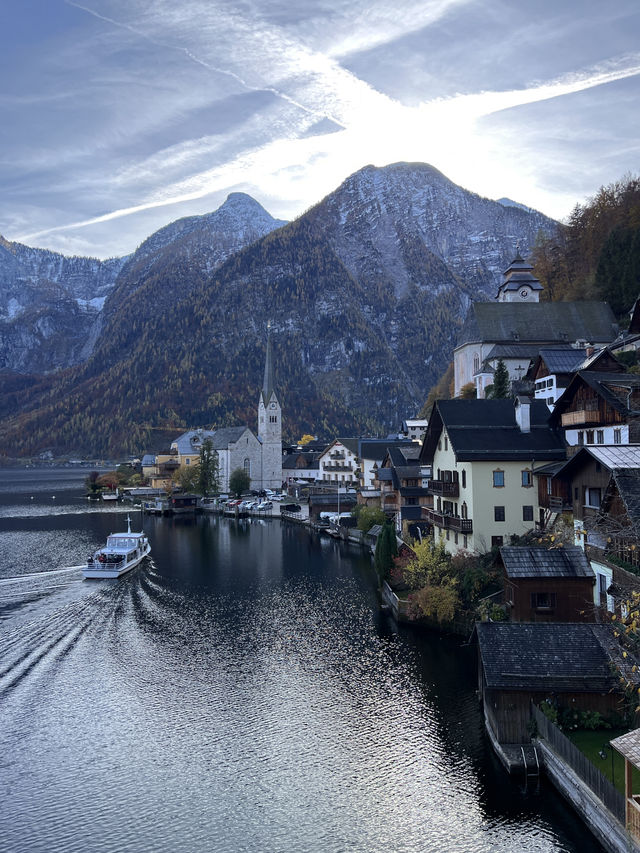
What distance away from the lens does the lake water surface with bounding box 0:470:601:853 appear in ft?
65.8

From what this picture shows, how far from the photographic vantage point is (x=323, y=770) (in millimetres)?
23438

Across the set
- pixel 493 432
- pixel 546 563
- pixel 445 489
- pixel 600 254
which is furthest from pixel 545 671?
pixel 600 254

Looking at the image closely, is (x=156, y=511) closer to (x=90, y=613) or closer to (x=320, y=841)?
(x=90, y=613)

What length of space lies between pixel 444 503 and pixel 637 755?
31.5 meters

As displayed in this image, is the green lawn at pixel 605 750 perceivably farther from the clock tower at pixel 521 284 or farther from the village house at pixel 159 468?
the village house at pixel 159 468

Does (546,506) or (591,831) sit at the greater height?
(546,506)

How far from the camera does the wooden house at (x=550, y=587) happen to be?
1134 inches

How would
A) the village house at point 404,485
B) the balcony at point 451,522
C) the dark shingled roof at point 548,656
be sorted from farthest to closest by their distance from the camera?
1. the village house at point 404,485
2. the balcony at point 451,522
3. the dark shingled roof at point 548,656

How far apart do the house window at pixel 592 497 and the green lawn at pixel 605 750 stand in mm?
11149

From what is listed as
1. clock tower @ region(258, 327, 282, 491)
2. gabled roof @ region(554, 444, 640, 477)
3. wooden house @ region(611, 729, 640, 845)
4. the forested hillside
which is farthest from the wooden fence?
clock tower @ region(258, 327, 282, 491)

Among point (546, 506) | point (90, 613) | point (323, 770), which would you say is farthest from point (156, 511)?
point (323, 770)

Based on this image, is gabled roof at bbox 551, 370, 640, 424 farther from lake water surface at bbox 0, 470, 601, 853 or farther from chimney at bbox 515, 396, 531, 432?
lake water surface at bbox 0, 470, 601, 853

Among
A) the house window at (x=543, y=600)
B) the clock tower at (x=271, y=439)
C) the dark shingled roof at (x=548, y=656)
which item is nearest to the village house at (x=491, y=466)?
the house window at (x=543, y=600)

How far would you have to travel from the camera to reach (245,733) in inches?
1037
